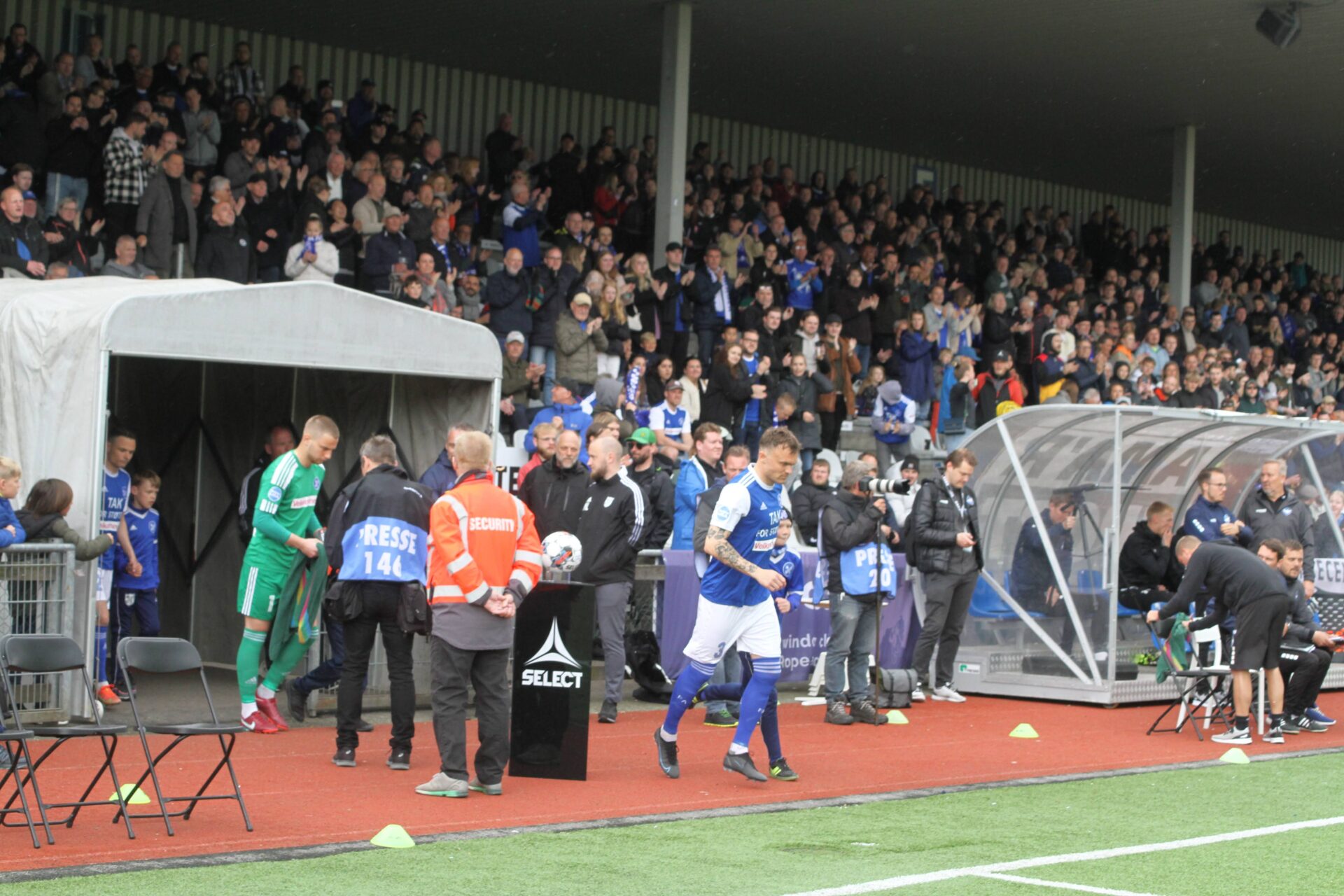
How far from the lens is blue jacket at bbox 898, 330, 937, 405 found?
2097 centimetres

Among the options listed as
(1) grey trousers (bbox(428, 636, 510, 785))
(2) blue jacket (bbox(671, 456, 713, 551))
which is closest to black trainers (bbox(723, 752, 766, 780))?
(1) grey trousers (bbox(428, 636, 510, 785))

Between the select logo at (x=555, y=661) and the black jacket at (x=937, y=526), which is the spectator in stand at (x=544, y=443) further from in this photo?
the black jacket at (x=937, y=526)

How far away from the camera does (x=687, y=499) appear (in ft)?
43.0

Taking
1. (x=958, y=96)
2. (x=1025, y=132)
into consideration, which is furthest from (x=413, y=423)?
(x=1025, y=132)

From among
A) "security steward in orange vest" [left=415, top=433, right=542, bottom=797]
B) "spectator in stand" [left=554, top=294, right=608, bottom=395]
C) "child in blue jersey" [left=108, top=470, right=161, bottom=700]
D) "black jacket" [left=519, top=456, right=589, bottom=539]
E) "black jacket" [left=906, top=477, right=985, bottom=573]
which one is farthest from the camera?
"spectator in stand" [left=554, top=294, right=608, bottom=395]

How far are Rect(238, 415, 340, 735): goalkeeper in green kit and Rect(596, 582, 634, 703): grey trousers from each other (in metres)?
2.04

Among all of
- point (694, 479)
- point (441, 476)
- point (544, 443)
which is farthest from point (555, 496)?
point (694, 479)

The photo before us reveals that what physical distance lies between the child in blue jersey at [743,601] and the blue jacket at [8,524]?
3.82 meters

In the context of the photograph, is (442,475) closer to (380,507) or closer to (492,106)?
(380,507)

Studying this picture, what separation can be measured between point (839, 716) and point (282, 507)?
427 centimetres

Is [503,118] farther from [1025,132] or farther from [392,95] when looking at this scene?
[1025,132]

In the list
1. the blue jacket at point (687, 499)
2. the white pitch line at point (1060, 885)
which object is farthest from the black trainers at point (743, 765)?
the blue jacket at point (687, 499)

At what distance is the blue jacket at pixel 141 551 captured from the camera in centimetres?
1131

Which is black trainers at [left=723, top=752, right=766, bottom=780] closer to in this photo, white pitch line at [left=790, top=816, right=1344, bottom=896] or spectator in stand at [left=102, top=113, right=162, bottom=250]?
white pitch line at [left=790, top=816, right=1344, bottom=896]
